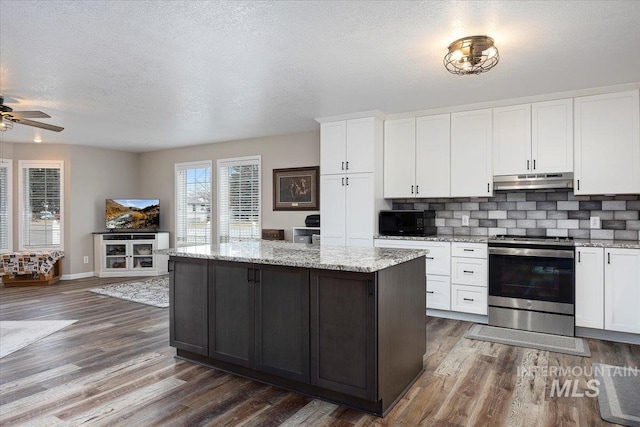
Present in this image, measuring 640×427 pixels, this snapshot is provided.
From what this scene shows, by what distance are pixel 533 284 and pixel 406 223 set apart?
57.4 inches

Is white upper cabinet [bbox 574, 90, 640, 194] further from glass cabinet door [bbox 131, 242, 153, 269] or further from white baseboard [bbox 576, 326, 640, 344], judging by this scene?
glass cabinet door [bbox 131, 242, 153, 269]

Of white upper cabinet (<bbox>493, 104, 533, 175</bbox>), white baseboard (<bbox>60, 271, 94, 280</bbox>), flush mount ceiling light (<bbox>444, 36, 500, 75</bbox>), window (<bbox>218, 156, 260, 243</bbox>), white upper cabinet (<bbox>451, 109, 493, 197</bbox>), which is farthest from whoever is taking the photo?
white baseboard (<bbox>60, 271, 94, 280</bbox>)

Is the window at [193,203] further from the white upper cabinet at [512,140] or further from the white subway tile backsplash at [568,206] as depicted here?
the white subway tile backsplash at [568,206]

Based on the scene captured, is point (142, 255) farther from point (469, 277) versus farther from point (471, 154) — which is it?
point (471, 154)

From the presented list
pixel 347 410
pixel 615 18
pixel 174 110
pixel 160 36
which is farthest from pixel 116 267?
pixel 615 18

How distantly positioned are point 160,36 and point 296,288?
6.44 ft

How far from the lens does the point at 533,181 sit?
4262 millimetres

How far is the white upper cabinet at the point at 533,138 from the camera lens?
13.4ft

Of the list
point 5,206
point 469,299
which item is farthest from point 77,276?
point 469,299

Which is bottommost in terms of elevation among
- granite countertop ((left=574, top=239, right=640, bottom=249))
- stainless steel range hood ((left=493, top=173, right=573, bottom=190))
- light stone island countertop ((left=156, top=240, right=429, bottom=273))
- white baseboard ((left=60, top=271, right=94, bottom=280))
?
white baseboard ((left=60, top=271, right=94, bottom=280))

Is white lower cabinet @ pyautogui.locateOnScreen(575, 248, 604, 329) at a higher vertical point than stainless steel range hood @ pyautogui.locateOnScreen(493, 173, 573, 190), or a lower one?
lower

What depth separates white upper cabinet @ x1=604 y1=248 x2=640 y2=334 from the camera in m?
3.61

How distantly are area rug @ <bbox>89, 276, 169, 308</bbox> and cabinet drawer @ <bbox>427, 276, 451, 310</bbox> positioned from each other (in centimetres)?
326

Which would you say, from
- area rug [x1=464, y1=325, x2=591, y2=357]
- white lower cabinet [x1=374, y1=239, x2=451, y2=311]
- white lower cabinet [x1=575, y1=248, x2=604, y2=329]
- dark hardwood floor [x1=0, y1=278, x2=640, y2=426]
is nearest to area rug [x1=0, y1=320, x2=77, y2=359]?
dark hardwood floor [x1=0, y1=278, x2=640, y2=426]
